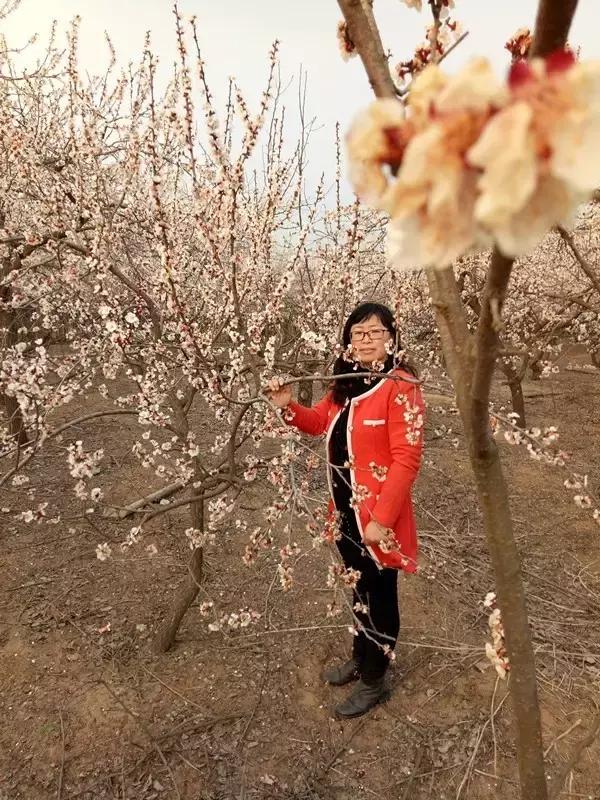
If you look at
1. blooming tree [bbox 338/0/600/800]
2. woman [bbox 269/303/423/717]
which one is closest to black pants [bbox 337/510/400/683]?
woman [bbox 269/303/423/717]

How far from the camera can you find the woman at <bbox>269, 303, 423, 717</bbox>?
8.35ft

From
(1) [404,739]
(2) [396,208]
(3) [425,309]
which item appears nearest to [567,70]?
(2) [396,208]

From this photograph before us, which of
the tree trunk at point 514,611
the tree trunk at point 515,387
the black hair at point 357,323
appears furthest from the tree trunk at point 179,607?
the tree trunk at point 515,387

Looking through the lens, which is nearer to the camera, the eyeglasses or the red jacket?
the red jacket

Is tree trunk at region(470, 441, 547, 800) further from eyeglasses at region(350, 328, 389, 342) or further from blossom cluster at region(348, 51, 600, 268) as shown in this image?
eyeglasses at region(350, 328, 389, 342)

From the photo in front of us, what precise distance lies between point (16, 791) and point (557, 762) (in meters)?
2.86

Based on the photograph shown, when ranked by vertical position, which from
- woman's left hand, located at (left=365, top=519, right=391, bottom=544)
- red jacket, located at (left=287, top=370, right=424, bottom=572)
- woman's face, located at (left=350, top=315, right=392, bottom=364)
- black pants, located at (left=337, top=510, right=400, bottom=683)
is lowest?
black pants, located at (left=337, top=510, right=400, bottom=683)

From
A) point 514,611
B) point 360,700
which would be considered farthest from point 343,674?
point 514,611

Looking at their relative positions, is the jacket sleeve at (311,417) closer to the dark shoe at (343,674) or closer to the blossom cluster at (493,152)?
the dark shoe at (343,674)

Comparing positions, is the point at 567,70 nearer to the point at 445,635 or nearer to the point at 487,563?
the point at 445,635

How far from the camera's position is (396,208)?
516 mm

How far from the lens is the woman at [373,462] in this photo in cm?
254

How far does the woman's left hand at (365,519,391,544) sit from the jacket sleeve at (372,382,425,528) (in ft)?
0.13

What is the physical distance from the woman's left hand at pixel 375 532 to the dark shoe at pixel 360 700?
115cm
